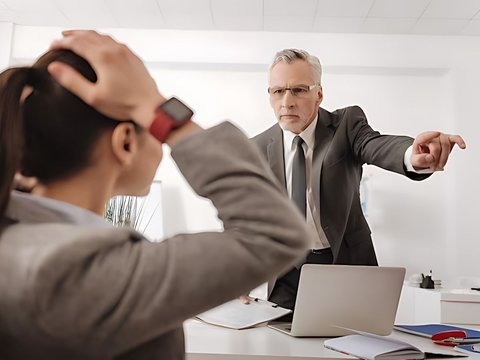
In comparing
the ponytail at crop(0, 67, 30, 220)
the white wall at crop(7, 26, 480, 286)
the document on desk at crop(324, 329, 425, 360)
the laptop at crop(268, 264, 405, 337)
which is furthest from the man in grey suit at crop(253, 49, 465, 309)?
the white wall at crop(7, 26, 480, 286)

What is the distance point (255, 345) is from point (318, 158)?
1015 millimetres

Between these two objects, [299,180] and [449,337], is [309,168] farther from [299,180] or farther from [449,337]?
[449,337]

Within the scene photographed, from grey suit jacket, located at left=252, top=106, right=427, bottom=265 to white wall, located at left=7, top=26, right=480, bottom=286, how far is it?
7.19 ft

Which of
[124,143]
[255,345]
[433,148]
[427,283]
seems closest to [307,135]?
[433,148]

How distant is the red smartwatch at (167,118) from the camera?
0.60 m

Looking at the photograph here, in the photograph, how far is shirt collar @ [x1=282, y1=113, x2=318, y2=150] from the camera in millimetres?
2137

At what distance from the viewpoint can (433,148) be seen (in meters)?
1.31

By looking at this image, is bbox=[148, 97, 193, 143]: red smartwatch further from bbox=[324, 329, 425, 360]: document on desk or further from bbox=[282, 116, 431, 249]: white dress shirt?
bbox=[282, 116, 431, 249]: white dress shirt

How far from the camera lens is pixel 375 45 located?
4402 mm

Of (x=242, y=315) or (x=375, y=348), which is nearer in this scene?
(x=375, y=348)

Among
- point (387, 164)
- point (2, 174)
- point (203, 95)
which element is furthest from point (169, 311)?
point (203, 95)

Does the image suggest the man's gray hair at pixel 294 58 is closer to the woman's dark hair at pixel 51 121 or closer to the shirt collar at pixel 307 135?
the shirt collar at pixel 307 135

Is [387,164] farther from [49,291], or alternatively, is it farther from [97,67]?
[49,291]

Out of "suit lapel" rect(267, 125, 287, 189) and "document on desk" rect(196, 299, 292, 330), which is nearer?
"document on desk" rect(196, 299, 292, 330)
